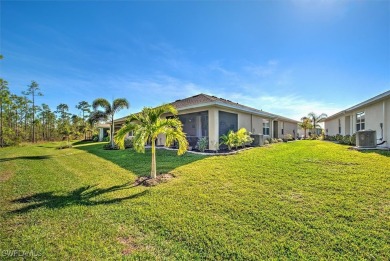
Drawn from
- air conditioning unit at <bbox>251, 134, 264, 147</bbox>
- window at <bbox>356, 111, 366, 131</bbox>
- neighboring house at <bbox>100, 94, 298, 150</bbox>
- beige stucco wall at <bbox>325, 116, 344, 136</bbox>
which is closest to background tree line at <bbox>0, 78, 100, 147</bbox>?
neighboring house at <bbox>100, 94, 298, 150</bbox>

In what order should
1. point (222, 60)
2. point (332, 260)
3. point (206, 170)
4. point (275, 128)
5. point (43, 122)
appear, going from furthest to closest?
1. point (43, 122)
2. point (275, 128)
3. point (222, 60)
4. point (206, 170)
5. point (332, 260)

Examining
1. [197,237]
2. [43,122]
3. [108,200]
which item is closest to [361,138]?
[197,237]

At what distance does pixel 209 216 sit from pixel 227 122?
1040 centimetres

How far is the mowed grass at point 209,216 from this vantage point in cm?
284

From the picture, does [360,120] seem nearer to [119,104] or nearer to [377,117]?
[377,117]

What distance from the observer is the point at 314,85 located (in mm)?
15156

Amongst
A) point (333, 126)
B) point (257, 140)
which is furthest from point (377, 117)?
point (333, 126)

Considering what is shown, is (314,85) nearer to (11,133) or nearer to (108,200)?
(108,200)

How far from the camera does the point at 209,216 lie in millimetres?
3844

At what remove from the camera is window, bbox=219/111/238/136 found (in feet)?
43.1

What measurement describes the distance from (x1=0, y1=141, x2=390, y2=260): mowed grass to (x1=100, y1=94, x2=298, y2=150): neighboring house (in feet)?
19.8

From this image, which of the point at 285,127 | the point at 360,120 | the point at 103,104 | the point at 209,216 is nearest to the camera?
the point at 209,216

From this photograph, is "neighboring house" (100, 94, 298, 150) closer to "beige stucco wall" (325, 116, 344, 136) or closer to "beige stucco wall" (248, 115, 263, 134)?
"beige stucco wall" (248, 115, 263, 134)

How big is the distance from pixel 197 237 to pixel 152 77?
14692 mm
